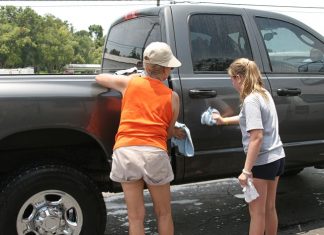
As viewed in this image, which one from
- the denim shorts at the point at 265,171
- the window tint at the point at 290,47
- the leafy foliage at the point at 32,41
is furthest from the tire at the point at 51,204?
the leafy foliage at the point at 32,41

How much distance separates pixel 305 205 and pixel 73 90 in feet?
10.5

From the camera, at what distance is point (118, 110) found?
3.60 metres

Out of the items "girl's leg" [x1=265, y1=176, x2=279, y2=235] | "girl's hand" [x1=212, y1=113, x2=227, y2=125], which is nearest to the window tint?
"girl's hand" [x1=212, y1=113, x2=227, y2=125]

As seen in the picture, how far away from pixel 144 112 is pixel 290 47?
2065 mm

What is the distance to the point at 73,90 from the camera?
350cm

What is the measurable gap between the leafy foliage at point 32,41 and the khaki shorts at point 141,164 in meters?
55.4

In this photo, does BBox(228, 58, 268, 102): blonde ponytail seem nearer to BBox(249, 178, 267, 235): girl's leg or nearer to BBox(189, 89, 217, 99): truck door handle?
BBox(189, 89, 217, 99): truck door handle

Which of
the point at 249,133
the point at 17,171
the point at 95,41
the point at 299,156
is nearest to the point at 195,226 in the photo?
the point at 299,156

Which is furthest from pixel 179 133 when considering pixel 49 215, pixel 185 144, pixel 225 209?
pixel 225 209

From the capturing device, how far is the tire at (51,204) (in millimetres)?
3314

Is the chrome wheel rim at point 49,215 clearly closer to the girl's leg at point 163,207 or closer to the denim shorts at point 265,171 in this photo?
the girl's leg at point 163,207

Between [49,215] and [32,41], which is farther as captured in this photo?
[32,41]

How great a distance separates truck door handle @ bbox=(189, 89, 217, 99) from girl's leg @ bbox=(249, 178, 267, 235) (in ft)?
2.65

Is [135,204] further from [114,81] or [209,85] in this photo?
[209,85]
